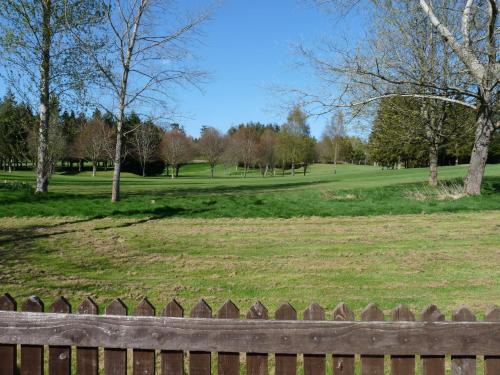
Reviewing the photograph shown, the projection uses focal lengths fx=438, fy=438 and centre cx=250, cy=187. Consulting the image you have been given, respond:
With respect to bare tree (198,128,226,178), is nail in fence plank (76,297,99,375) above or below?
below

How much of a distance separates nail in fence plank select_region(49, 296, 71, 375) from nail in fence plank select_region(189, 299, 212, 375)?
0.75 metres

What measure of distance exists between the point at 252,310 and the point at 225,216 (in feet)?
36.6

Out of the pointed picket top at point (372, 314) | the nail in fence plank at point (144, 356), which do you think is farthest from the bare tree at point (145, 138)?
the pointed picket top at point (372, 314)

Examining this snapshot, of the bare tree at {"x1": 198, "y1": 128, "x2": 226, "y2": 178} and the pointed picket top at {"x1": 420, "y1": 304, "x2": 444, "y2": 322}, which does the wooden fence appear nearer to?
the pointed picket top at {"x1": 420, "y1": 304, "x2": 444, "y2": 322}

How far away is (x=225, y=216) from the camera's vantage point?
13.7 metres

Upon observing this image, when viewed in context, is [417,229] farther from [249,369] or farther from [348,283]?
[249,369]

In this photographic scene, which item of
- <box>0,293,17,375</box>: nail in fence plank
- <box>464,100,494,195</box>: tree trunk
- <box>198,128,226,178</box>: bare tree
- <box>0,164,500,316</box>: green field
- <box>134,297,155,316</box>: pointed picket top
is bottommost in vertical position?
<box>0,164,500,316</box>: green field

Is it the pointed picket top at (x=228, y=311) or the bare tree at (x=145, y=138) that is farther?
the bare tree at (x=145, y=138)

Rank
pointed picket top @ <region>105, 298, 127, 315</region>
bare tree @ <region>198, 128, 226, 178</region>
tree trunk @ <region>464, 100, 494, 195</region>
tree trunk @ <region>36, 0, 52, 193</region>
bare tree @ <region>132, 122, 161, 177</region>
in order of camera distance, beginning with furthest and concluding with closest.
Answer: bare tree @ <region>198, 128, 226, 178</region>, bare tree @ <region>132, 122, 161, 177</region>, tree trunk @ <region>464, 100, 494, 195</region>, tree trunk @ <region>36, 0, 52, 193</region>, pointed picket top @ <region>105, 298, 127, 315</region>

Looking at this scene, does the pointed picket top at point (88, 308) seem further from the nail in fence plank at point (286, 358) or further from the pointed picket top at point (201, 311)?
the nail in fence plank at point (286, 358)

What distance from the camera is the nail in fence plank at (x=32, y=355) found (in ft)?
8.48

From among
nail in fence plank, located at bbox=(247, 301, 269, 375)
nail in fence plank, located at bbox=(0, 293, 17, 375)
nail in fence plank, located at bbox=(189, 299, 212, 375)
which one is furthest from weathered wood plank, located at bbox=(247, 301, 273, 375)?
nail in fence plank, located at bbox=(0, 293, 17, 375)

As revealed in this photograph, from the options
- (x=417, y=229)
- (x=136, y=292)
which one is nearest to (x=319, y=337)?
(x=136, y=292)

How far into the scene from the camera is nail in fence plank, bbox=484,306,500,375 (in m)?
2.46
